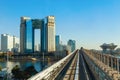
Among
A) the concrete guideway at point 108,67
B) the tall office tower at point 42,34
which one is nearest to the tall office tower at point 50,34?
the tall office tower at point 42,34

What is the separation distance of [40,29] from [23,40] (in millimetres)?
12892

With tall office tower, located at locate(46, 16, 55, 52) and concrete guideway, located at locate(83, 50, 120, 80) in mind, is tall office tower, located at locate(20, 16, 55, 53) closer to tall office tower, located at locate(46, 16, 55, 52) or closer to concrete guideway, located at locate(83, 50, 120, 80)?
tall office tower, located at locate(46, 16, 55, 52)

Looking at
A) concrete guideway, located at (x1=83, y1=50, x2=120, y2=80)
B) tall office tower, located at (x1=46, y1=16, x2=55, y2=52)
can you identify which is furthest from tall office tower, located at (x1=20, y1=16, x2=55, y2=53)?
concrete guideway, located at (x1=83, y1=50, x2=120, y2=80)

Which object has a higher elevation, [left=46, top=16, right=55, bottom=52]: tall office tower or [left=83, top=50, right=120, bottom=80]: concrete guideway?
[left=46, top=16, right=55, bottom=52]: tall office tower

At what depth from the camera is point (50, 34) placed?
159750 mm

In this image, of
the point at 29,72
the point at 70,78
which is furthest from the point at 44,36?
the point at 70,78

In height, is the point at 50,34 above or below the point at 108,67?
above

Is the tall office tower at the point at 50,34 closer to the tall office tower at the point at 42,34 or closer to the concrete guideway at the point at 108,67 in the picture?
the tall office tower at the point at 42,34

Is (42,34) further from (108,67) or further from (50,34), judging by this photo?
(108,67)

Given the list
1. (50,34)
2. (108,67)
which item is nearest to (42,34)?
(50,34)

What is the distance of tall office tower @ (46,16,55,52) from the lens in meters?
157

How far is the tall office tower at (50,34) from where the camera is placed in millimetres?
156625

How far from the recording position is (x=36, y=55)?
149500 millimetres

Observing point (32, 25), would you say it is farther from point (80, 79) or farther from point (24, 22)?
point (80, 79)
